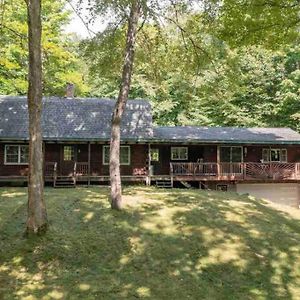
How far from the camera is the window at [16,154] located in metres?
25.6

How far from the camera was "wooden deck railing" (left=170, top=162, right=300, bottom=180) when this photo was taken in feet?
85.4

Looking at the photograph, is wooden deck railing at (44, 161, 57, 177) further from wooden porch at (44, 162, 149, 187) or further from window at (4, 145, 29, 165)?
window at (4, 145, 29, 165)

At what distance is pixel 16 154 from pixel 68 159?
11.0 feet

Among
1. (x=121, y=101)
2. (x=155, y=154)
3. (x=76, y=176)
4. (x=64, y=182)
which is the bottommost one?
(x=64, y=182)

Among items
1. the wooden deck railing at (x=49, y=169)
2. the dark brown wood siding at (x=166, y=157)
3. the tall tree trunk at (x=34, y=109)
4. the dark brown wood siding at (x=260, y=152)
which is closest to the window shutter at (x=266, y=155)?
the dark brown wood siding at (x=260, y=152)

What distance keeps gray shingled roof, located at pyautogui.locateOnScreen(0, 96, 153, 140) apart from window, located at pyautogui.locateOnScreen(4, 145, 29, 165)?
A: 1269 mm

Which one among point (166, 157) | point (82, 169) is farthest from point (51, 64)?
point (166, 157)

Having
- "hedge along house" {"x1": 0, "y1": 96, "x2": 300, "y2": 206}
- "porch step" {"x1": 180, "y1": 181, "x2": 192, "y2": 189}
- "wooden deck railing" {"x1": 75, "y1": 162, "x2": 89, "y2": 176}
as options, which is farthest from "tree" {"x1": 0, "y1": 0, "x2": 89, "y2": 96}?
Result: "porch step" {"x1": 180, "y1": 181, "x2": 192, "y2": 189}

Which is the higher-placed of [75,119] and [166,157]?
[75,119]

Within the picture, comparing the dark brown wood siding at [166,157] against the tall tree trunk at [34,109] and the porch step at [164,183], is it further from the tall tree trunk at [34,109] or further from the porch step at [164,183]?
the tall tree trunk at [34,109]

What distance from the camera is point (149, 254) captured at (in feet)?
38.7

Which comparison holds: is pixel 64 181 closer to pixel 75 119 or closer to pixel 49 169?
pixel 49 169

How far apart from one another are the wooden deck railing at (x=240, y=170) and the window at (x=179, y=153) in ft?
5.72

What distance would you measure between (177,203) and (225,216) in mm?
2461
